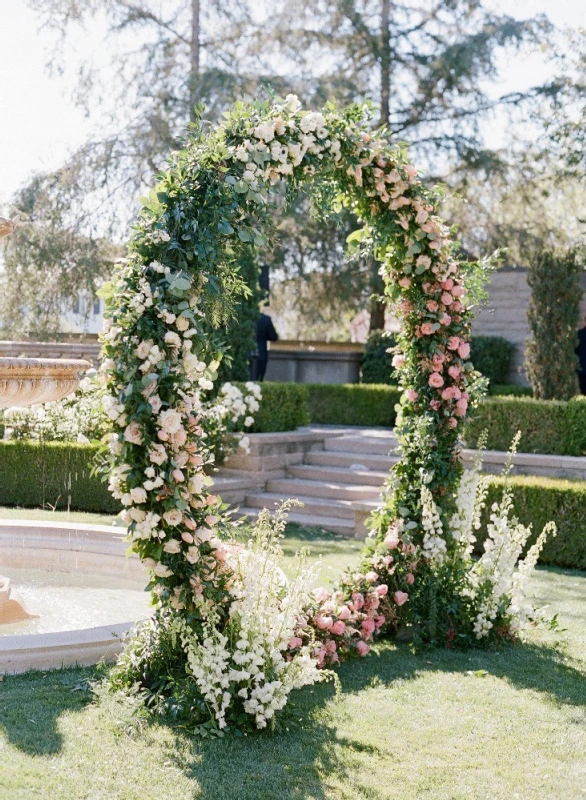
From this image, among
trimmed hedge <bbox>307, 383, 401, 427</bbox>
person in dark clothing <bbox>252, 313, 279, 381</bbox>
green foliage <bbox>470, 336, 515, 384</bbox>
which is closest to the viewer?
person in dark clothing <bbox>252, 313, 279, 381</bbox>

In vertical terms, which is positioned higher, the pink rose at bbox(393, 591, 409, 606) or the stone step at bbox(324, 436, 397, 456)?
the stone step at bbox(324, 436, 397, 456)

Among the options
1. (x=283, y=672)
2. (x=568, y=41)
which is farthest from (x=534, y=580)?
(x=568, y=41)

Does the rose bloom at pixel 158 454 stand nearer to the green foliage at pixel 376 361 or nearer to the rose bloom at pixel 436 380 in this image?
the rose bloom at pixel 436 380

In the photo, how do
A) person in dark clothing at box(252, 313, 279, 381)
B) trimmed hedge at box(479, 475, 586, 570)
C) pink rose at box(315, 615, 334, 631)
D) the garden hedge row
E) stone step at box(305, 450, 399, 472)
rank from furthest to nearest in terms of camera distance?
person in dark clothing at box(252, 313, 279, 381) → stone step at box(305, 450, 399, 472) → the garden hedge row → trimmed hedge at box(479, 475, 586, 570) → pink rose at box(315, 615, 334, 631)

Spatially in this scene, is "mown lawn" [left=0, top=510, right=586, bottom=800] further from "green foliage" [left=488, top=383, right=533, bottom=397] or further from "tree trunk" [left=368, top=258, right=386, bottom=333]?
"tree trunk" [left=368, top=258, right=386, bottom=333]

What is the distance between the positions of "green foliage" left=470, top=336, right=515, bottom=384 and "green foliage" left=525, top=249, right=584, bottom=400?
2.80 metres

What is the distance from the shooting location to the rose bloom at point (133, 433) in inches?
148

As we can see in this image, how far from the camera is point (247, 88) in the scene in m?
16.7

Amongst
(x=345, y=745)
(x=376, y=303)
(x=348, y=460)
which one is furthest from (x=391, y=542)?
(x=376, y=303)

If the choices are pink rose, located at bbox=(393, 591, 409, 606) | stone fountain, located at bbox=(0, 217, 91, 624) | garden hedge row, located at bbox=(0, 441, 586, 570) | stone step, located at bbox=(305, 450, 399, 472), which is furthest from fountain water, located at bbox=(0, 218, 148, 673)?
stone step, located at bbox=(305, 450, 399, 472)

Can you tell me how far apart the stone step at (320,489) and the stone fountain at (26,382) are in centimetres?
476

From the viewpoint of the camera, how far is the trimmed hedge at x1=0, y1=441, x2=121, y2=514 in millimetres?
9438

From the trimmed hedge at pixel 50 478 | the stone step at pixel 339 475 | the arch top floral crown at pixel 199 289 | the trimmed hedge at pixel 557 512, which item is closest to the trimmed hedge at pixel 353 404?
the stone step at pixel 339 475

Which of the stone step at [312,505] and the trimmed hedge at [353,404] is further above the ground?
the trimmed hedge at [353,404]
